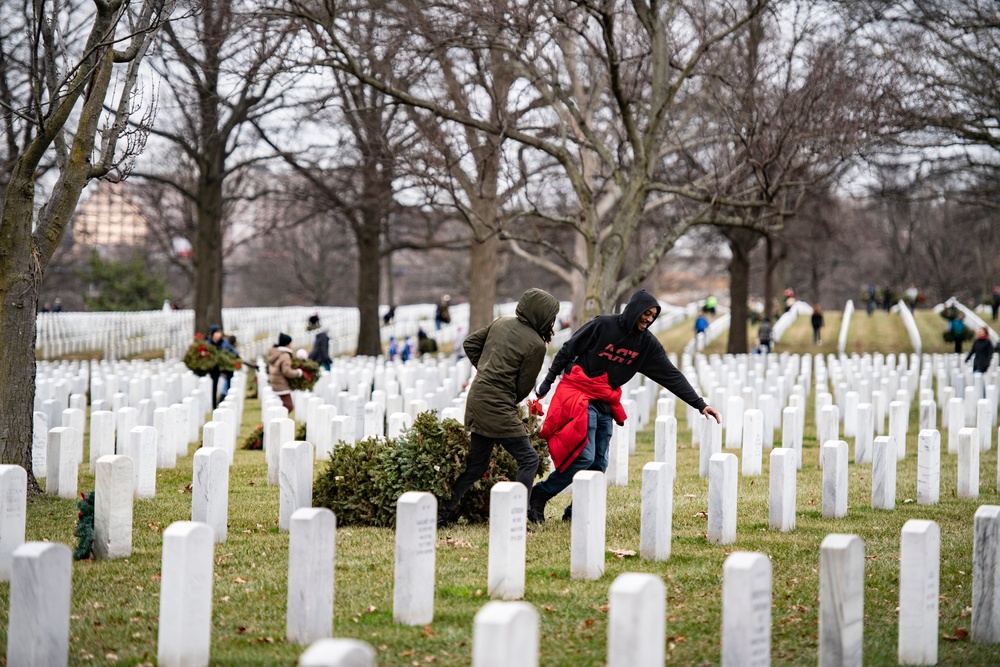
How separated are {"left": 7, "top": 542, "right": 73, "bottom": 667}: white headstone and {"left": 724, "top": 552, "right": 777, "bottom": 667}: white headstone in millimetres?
2456

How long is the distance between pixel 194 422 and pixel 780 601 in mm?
10358

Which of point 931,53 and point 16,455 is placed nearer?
point 16,455

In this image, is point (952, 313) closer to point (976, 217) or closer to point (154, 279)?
point (976, 217)

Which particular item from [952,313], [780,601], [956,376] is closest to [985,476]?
[780,601]

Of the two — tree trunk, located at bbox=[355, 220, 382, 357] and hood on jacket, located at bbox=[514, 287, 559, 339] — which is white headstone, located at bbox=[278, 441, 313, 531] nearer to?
hood on jacket, located at bbox=[514, 287, 559, 339]

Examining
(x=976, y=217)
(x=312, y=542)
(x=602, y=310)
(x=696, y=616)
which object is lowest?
(x=696, y=616)

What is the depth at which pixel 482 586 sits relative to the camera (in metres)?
6.11

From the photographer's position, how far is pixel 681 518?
8469 millimetres

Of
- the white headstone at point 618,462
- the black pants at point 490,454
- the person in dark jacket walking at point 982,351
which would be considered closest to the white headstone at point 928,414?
the white headstone at point 618,462

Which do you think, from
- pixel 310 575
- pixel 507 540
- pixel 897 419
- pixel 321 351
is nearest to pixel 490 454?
pixel 507 540

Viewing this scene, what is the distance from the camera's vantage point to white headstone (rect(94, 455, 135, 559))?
6602 millimetres

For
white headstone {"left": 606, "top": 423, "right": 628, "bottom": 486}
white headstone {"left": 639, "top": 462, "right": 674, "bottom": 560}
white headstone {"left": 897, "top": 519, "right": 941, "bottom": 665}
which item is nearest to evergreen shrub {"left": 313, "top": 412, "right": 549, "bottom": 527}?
white headstone {"left": 639, "top": 462, "right": 674, "bottom": 560}

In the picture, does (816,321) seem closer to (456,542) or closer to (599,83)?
(599,83)

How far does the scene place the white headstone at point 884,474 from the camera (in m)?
8.75
